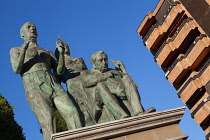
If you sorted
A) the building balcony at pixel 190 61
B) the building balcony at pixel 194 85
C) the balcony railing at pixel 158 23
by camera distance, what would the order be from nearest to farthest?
the building balcony at pixel 194 85 < the building balcony at pixel 190 61 < the balcony railing at pixel 158 23

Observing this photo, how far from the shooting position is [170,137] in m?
6.04

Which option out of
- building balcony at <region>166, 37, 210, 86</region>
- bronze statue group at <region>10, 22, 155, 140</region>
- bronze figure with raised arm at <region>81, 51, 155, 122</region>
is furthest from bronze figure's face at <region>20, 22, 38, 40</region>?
building balcony at <region>166, 37, 210, 86</region>

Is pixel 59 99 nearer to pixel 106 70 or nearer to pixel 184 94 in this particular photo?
pixel 106 70

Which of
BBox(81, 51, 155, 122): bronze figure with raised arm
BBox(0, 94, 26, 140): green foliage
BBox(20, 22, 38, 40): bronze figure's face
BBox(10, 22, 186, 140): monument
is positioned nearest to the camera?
BBox(10, 22, 186, 140): monument

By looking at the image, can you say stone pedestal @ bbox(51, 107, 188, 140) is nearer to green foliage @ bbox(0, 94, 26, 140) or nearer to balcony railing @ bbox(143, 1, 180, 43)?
green foliage @ bbox(0, 94, 26, 140)

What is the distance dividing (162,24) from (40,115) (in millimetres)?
17840

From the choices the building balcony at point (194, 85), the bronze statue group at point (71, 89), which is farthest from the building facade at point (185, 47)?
the bronze statue group at point (71, 89)

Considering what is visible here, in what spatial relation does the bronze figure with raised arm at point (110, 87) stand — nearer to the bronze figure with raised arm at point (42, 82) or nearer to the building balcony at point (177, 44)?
the bronze figure with raised arm at point (42, 82)

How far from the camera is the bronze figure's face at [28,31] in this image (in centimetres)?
785

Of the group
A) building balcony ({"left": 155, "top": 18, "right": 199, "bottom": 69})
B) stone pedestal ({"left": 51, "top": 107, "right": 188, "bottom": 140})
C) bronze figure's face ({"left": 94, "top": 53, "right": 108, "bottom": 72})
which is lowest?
stone pedestal ({"left": 51, "top": 107, "right": 188, "bottom": 140})

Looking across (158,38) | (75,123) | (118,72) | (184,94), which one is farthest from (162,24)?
(75,123)

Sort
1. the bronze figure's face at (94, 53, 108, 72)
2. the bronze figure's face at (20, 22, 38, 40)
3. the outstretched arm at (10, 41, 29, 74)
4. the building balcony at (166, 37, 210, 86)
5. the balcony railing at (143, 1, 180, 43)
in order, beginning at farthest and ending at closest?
the balcony railing at (143, 1, 180, 43)
the building balcony at (166, 37, 210, 86)
the bronze figure's face at (20, 22, 38, 40)
the bronze figure's face at (94, 53, 108, 72)
the outstretched arm at (10, 41, 29, 74)

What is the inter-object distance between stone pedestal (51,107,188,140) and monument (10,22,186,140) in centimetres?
2

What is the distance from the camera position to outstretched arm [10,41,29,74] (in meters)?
7.06
